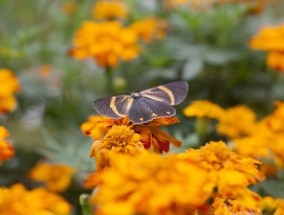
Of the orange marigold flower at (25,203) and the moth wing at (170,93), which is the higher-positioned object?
the moth wing at (170,93)

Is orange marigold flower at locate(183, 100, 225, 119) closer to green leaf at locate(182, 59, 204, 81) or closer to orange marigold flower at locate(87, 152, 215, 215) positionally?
green leaf at locate(182, 59, 204, 81)

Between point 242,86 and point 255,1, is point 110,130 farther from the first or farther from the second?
point 255,1

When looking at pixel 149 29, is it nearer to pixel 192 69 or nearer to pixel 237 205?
pixel 192 69

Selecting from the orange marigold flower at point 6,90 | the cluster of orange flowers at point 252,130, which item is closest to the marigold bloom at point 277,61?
the cluster of orange flowers at point 252,130

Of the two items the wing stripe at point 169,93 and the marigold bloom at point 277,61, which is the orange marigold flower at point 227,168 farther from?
the marigold bloom at point 277,61

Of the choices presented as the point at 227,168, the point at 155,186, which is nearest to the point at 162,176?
the point at 155,186

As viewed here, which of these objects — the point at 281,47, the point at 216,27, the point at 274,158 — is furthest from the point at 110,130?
the point at 216,27

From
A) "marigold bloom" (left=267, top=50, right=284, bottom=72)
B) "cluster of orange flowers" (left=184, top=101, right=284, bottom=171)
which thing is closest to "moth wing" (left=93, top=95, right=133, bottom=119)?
"cluster of orange flowers" (left=184, top=101, right=284, bottom=171)
